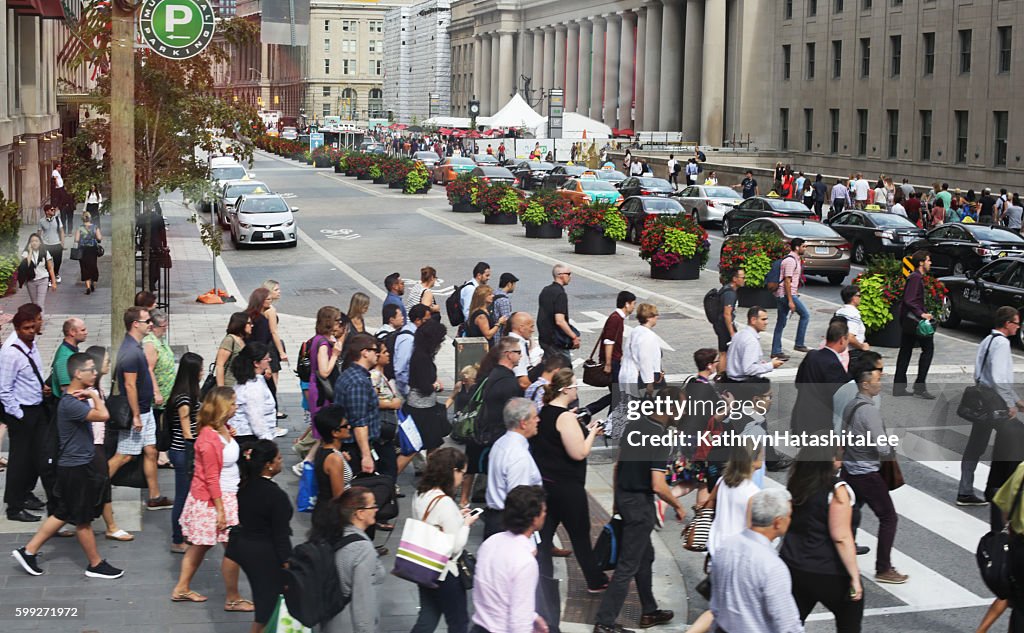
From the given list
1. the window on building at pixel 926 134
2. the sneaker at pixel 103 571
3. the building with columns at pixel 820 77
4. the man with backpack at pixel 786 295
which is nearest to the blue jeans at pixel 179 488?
the sneaker at pixel 103 571

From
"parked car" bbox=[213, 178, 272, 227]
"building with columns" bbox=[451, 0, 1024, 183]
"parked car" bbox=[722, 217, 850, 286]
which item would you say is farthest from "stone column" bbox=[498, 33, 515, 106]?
"parked car" bbox=[722, 217, 850, 286]

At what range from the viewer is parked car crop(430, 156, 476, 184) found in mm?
62478

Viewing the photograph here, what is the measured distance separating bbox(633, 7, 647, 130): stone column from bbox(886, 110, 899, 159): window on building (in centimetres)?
3803


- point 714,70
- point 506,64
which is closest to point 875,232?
point 714,70

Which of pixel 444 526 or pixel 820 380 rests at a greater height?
pixel 820 380

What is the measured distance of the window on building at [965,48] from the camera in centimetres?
5709

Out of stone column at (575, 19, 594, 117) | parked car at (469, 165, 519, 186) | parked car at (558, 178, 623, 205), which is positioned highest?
stone column at (575, 19, 594, 117)

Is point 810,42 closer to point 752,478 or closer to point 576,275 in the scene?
point 576,275

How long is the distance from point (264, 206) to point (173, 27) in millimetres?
23244

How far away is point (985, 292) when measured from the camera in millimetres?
22125

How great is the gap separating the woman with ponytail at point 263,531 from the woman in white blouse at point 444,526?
87 cm

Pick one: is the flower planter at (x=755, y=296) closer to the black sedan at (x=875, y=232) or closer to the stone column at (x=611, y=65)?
the black sedan at (x=875, y=232)

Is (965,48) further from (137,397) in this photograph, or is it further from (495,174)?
(137,397)

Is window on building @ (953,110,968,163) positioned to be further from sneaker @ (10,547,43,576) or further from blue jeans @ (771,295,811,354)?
sneaker @ (10,547,43,576)
